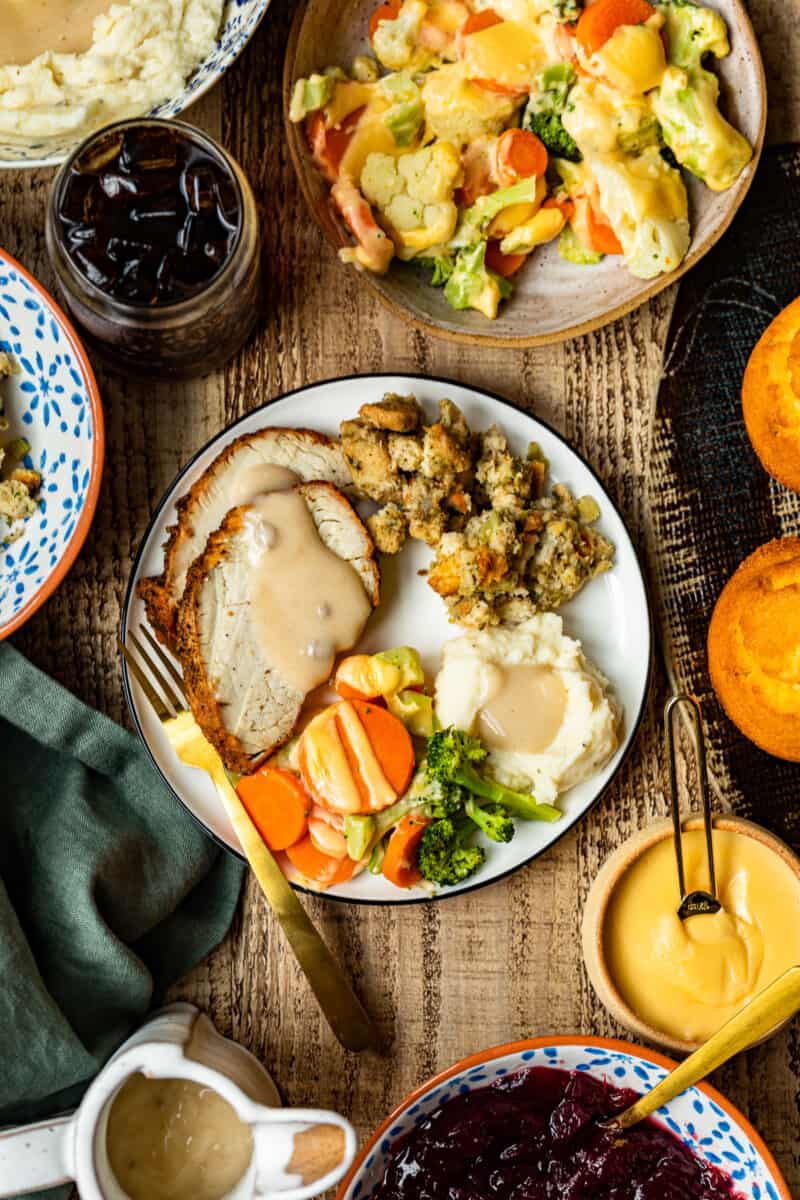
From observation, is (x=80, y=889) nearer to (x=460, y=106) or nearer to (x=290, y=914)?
(x=290, y=914)

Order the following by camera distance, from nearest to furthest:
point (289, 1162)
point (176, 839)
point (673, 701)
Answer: point (289, 1162) < point (673, 701) < point (176, 839)

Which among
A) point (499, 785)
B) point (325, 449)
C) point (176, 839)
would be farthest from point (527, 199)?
point (176, 839)

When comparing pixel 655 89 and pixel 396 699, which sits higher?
pixel 655 89

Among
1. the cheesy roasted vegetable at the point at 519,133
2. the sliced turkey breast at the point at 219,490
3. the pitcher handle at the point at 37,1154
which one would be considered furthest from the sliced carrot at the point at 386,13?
the pitcher handle at the point at 37,1154

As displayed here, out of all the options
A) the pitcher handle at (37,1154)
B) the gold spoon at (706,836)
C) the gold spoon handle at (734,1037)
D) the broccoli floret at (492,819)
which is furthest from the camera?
the broccoli floret at (492,819)

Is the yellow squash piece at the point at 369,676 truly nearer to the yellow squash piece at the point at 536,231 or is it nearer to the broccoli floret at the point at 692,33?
the yellow squash piece at the point at 536,231

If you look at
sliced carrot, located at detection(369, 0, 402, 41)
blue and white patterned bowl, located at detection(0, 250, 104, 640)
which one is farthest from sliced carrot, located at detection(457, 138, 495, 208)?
blue and white patterned bowl, located at detection(0, 250, 104, 640)

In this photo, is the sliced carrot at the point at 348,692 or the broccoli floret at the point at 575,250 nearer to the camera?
the sliced carrot at the point at 348,692

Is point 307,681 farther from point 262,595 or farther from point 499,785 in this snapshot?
point 499,785
